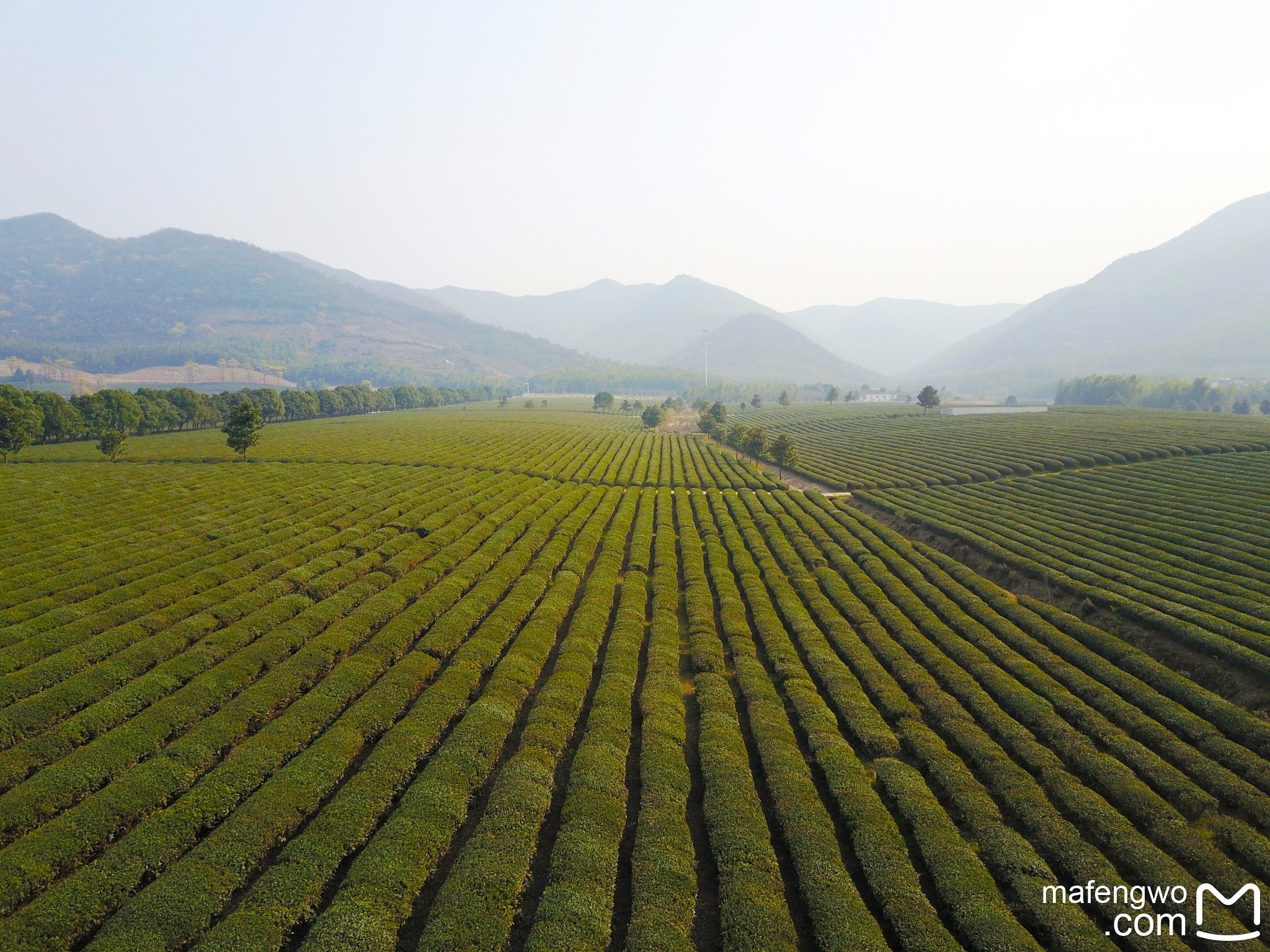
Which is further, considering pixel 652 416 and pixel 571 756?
pixel 652 416

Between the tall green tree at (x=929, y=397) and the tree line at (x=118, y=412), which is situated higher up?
the tall green tree at (x=929, y=397)

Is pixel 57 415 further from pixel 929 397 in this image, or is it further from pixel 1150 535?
pixel 929 397

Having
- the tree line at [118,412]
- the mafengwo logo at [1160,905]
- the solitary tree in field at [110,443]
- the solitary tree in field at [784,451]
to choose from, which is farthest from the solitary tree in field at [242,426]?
the mafengwo logo at [1160,905]

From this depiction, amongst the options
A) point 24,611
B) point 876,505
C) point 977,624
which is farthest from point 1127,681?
point 24,611

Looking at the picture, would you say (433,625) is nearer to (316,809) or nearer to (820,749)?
(316,809)

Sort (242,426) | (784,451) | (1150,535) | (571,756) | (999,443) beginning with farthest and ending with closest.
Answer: (999,443)
(784,451)
(242,426)
(1150,535)
(571,756)

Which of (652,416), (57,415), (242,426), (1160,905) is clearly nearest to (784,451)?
(1160,905)

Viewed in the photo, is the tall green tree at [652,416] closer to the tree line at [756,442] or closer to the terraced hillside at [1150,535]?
the tree line at [756,442]
